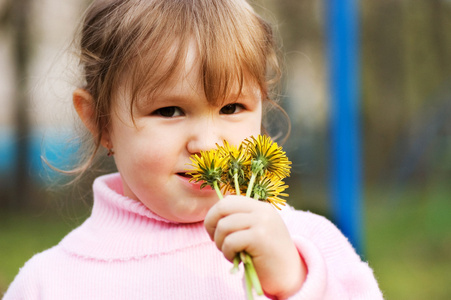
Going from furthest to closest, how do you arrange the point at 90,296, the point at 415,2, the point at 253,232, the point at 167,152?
the point at 415,2 < the point at 90,296 < the point at 167,152 < the point at 253,232

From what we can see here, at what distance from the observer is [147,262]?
130 centimetres

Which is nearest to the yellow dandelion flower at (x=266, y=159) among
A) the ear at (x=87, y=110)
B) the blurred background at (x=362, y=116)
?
the ear at (x=87, y=110)

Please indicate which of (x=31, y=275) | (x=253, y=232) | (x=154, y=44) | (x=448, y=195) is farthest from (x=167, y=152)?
(x=448, y=195)

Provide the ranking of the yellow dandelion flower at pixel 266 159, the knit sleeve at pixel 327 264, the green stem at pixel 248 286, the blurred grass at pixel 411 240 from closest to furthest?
the green stem at pixel 248 286
the yellow dandelion flower at pixel 266 159
the knit sleeve at pixel 327 264
the blurred grass at pixel 411 240

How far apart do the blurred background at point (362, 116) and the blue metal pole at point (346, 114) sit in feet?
7.93

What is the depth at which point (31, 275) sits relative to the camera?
1.38 meters

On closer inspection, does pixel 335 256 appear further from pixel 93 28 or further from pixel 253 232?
pixel 93 28

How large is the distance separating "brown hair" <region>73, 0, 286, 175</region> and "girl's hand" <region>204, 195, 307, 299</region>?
12.6 inches

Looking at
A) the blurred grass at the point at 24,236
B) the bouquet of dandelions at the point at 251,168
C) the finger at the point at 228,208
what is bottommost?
the blurred grass at the point at 24,236

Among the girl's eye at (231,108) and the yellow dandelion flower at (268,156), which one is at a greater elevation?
the girl's eye at (231,108)

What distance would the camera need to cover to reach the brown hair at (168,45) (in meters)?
1.19

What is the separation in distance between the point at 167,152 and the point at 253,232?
0.33 metres

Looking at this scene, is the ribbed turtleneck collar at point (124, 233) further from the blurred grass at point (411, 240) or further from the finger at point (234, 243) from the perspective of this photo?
the blurred grass at point (411, 240)

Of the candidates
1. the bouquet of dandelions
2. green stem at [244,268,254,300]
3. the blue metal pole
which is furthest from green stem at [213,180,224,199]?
the blue metal pole
